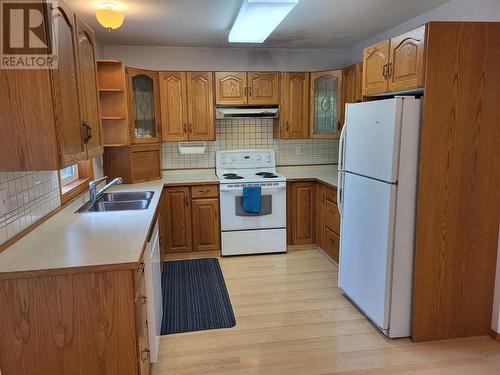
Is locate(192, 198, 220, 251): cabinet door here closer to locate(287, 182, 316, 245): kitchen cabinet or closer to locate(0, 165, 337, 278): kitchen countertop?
locate(287, 182, 316, 245): kitchen cabinet

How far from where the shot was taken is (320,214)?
4.24 metres

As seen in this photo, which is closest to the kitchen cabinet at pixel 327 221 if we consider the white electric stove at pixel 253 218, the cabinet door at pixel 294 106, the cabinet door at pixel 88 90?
the white electric stove at pixel 253 218

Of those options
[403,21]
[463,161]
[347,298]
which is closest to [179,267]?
[347,298]

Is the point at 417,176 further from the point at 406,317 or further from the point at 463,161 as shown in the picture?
the point at 406,317

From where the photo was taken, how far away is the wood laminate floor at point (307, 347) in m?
2.27

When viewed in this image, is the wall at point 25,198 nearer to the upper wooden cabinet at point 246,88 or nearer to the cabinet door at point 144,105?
the cabinet door at point 144,105

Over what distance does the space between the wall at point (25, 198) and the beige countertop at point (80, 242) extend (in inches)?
2.7

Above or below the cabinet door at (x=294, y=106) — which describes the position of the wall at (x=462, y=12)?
above

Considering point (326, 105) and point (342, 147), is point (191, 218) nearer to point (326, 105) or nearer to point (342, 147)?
point (342, 147)

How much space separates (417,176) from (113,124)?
112 inches

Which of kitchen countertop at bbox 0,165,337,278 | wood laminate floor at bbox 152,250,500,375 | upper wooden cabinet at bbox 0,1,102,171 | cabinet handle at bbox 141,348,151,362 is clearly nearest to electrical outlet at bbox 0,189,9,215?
kitchen countertop at bbox 0,165,337,278

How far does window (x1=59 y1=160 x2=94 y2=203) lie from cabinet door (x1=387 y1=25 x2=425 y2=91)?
8.18ft

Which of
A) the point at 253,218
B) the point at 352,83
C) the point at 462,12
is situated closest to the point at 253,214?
the point at 253,218

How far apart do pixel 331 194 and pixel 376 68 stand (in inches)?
57.9
